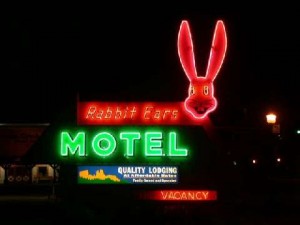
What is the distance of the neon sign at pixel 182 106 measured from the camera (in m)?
19.0

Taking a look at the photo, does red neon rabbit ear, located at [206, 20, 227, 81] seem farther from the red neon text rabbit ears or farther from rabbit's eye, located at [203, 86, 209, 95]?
rabbit's eye, located at [203, 86, 209, 95]

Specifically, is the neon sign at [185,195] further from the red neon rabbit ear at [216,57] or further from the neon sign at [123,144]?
the red neon rabbit ear at [216,57]

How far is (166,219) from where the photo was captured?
1418cm

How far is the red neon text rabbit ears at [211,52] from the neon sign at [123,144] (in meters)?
1.73

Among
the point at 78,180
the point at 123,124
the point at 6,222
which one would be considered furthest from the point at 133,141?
the point at 6,222

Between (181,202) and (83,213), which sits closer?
(83,213)

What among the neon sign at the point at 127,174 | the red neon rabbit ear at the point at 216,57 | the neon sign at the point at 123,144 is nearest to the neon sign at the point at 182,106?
the red neon rabbit ear at the point at 216,57

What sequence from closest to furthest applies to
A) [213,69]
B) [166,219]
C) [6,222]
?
[166,219]
[213,69]
[6,222]

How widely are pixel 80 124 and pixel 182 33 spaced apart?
3611 millimetres

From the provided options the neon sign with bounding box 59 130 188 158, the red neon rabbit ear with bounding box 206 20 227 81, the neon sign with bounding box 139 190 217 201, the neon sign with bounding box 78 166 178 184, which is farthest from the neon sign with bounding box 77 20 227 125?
the neon sign with bounding box 139 190 217 201

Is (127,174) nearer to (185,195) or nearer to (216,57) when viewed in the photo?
(185,195)

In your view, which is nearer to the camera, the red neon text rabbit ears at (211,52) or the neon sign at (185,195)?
the red neon text rabbit ears at (211,52)

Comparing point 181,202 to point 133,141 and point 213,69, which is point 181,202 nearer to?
point 133,141

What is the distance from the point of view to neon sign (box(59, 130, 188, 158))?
19.3 m
